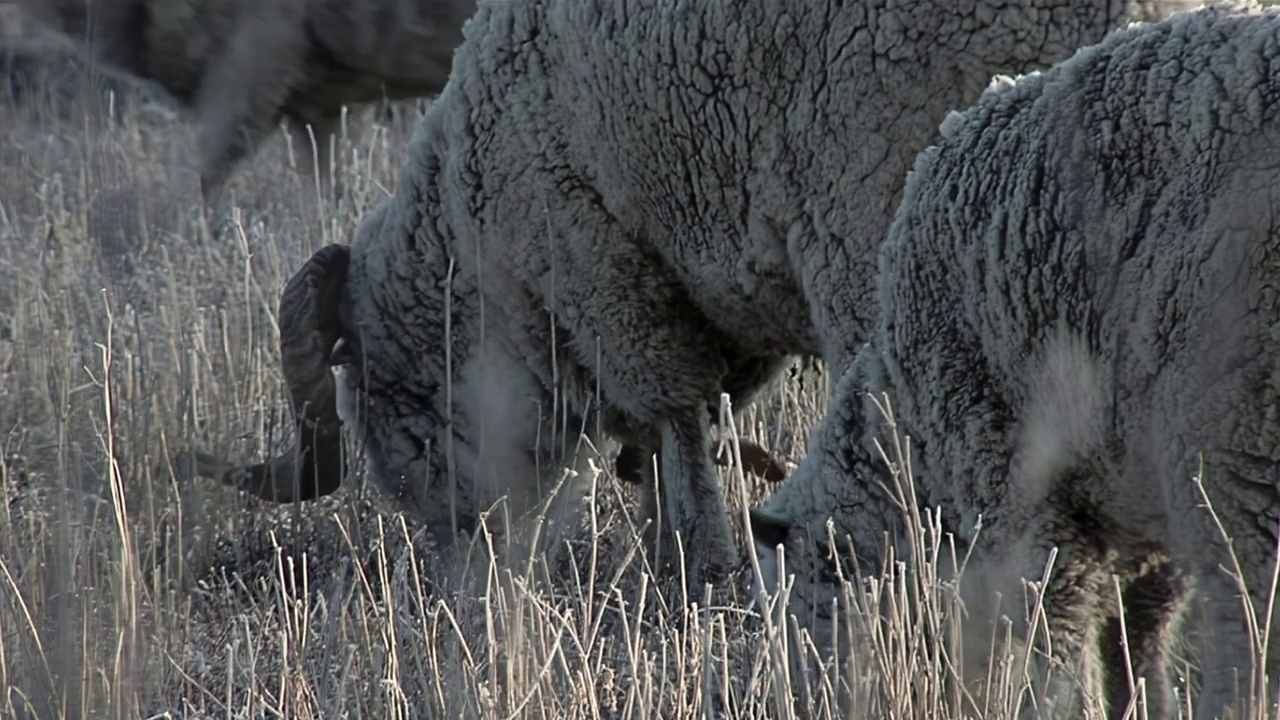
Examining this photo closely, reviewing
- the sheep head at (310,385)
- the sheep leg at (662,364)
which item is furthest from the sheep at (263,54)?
the sheep leg at (662,364)

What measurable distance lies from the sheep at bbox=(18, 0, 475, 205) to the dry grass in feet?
1.28

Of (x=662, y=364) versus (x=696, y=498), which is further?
(x=696, y=498)

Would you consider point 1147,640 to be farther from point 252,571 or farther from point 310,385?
point 310,385

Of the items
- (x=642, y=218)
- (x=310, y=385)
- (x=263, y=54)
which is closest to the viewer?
(x=642, y=218)

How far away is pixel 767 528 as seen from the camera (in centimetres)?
374

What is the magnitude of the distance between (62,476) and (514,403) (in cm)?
192

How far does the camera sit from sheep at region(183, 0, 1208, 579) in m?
4.40

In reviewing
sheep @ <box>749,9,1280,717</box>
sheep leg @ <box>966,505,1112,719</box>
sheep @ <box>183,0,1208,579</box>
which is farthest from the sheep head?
sheep leg @ <box>966,505,1112,719</box>

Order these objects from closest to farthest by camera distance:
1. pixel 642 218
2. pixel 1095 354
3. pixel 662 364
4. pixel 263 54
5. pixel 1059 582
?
pixel 1095 354
pixel 1059 582
pixel 642 218
pixel 662 364
pixel 263 54

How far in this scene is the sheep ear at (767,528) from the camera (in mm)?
3719

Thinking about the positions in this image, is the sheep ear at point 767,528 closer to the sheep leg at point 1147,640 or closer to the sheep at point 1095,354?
the sheep at point 1095,354

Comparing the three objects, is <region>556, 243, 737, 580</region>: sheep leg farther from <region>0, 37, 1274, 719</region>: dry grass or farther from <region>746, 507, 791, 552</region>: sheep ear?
<region>746, 507, 791, 552</region>: sheep ear

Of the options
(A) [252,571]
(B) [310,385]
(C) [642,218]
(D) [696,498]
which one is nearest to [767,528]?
(C) [642,218]

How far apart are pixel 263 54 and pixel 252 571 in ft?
13.8
